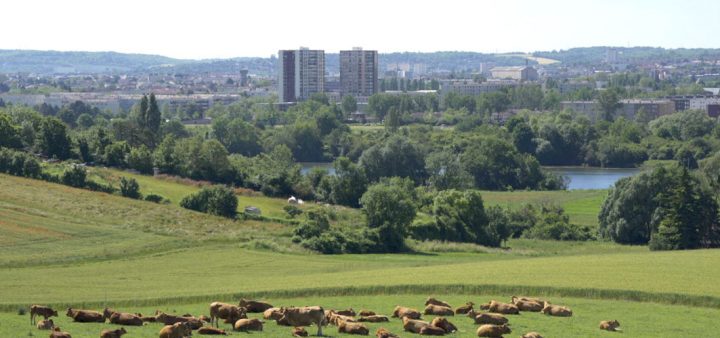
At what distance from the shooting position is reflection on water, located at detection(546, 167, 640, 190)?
12189 cm

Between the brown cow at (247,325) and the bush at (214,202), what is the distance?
4124 cm

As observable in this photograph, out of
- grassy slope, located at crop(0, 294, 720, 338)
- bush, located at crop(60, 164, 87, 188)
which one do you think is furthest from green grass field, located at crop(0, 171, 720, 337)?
bush, located at crop(60, 164, 87, 188)

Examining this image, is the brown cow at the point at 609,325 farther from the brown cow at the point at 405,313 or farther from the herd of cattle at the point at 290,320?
the brown cow at the point at 405,313

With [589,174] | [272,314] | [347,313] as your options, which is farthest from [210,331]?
[589,174]

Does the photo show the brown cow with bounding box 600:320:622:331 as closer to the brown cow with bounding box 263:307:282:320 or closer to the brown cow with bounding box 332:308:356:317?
the brown cow with bounding box 332:308:356:317

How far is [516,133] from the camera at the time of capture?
500 feet

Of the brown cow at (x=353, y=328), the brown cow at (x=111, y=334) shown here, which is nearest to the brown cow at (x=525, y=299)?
the brown cow at (x=353, y=328)

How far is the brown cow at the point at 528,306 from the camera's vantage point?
115 ft

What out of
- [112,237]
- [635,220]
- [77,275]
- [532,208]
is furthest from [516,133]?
[77,275]

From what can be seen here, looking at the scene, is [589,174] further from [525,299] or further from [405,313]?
[405,313]

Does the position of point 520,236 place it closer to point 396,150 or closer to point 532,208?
point 532,208

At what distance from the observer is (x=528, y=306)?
34906 millimetres

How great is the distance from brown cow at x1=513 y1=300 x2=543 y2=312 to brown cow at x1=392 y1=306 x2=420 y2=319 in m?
3.19

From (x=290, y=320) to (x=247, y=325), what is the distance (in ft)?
4.10
